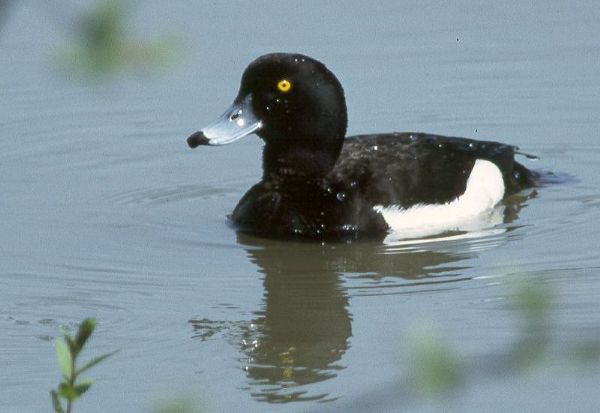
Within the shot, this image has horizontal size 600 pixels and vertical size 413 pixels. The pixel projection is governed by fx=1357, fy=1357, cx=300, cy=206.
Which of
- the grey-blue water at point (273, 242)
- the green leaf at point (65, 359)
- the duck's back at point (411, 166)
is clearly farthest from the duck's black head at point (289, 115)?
the green leaf at point (65, 359)

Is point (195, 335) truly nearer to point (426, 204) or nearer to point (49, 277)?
point (49, 277)

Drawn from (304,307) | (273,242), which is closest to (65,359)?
(304,307)

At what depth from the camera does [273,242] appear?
7.71m

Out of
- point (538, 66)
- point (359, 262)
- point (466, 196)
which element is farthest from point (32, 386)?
point (538, 66)

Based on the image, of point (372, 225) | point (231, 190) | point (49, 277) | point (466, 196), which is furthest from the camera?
point (231, 190)

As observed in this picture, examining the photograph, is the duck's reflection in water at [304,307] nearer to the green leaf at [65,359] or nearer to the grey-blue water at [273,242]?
the grey-blue water at [273,242]

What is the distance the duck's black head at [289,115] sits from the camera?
25.7 feet

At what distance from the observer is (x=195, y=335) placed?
5.87 meters

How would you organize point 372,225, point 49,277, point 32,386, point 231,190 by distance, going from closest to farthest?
point 32,386 → point 49,277 → point 372,225 → point 231,190

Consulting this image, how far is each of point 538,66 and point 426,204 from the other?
9.63ft

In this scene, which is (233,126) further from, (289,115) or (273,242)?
(273,242)

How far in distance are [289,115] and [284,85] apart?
20 centimetres

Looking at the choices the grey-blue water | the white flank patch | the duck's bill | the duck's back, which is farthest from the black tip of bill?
the white flank patch

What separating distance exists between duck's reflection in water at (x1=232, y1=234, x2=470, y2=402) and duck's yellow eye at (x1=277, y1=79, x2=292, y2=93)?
881 millimetres
